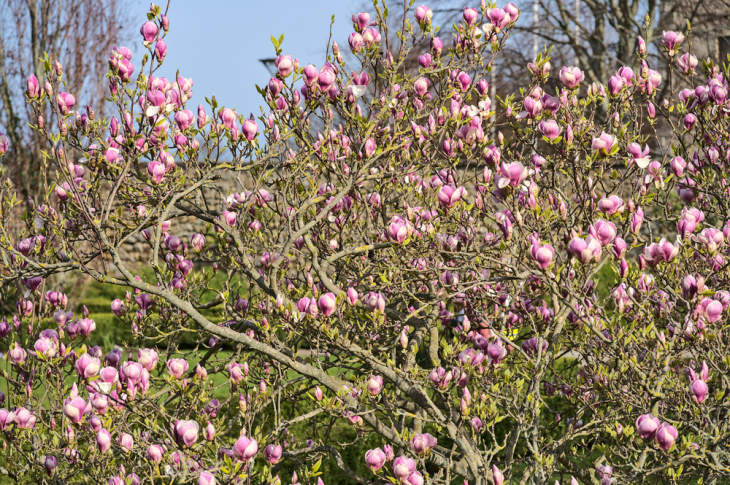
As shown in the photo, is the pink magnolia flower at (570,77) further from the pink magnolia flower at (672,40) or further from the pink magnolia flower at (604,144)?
the pink magnolia flower at (672,40)

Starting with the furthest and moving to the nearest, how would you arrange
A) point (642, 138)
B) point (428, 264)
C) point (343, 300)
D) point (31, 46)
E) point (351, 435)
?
point (31, 46), point (351, 435), point (428, 264), point (642, 138), point (343, 300)

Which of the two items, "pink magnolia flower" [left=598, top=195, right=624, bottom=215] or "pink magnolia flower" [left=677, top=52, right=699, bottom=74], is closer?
"pink magnolia flower" [left=598, top=195, right=624, bottom=215]

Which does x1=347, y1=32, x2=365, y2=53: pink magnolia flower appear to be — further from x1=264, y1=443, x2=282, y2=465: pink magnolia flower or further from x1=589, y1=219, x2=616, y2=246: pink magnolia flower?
x1=264, y1=443, x2=282, y2=465: pink magnolia flower

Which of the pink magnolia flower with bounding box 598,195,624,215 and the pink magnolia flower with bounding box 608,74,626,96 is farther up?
the pink magnolia flower with bounding box 608,74,626,96

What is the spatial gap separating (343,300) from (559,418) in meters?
1.73

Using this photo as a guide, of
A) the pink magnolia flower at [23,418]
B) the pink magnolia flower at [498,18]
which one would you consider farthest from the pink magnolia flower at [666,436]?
the pink magnolia flower at [23,418]

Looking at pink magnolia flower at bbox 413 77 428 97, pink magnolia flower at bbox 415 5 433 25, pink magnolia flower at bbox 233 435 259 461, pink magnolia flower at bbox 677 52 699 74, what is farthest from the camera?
pink magnolia flower at bbox 677 52 699 74

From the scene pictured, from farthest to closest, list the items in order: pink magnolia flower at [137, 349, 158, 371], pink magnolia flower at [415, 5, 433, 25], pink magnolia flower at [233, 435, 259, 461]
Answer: pink magnolia flower at [415, 5, 433, 25] → pink magnolia flower at [137, 349, 158, 371] → pink magnolia flower at [233, 435, 259, 461]

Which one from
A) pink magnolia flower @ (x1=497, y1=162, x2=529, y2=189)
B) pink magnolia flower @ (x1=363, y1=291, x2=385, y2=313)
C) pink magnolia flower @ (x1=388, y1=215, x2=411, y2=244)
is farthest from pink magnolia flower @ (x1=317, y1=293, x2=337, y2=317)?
pink magnolia flower @ (x1=497, y1=162, x2=529, y2=189)

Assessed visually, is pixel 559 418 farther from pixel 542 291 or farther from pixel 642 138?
pixel 642 138

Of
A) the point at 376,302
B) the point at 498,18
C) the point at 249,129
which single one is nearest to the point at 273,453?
the point at 376,302

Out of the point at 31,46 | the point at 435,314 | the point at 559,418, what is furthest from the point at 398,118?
the point at 31,46

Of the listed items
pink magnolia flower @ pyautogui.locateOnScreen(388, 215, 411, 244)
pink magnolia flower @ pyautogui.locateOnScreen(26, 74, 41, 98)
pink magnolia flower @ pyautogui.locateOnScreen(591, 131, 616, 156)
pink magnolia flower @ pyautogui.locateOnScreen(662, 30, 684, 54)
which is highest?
pink magnolia flower @ pyautogui.locateOnScreen(662, 30, 684, 54)

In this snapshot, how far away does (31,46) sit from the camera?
1041cm
